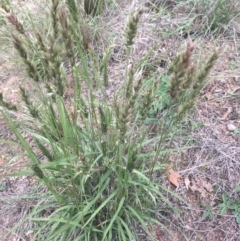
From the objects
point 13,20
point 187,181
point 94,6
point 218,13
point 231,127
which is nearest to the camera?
point 13,20

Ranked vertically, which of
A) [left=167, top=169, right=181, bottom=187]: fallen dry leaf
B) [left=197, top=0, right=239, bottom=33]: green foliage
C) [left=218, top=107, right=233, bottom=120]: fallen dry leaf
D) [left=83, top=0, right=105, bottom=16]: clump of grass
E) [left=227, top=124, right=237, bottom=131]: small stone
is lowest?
[left=167, top=169, right=181, bottom=187]: fallen dry leaf

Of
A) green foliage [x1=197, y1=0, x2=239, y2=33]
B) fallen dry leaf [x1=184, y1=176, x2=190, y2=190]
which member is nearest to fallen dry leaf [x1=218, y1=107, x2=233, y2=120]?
fallen dry leaf [x1=184, y1=176, x2=190, y2=190]

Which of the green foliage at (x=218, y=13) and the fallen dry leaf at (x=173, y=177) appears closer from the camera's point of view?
the fallen dry leaf at (x=173, y=177)

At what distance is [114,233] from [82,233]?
182mm

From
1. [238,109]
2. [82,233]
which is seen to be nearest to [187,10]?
[238,109]

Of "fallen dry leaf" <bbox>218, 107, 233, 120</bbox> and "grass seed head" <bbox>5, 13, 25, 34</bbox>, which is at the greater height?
"grass seed head" <bbox>5, 13, 25, 34</bbox>

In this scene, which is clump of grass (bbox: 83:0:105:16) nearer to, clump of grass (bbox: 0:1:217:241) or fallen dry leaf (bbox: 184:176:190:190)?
clump of grass (bbox: 0:1:217:241)

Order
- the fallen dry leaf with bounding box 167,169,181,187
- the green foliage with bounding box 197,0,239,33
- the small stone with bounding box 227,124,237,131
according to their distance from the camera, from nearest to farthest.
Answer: the fallen dry leaf with bounding box 167,169,181,187
the small stone with bounding box 227,124,237,131
the green foliage with bounding box 197,0,239,33

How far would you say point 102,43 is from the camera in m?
2.63

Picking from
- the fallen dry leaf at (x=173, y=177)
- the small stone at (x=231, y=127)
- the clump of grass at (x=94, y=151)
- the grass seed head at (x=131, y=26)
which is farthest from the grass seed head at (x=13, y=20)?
the small stone at (x=231, y=127)

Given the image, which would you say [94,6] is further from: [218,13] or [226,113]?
[226,113]

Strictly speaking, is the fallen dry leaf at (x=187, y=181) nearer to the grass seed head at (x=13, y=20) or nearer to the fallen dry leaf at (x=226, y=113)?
the fallen dry leaf at (x=226, y=113)

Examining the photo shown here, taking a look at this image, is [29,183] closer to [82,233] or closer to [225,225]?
[82,233]

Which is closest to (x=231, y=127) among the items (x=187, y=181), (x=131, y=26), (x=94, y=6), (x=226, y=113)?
(x=226, y=113)
